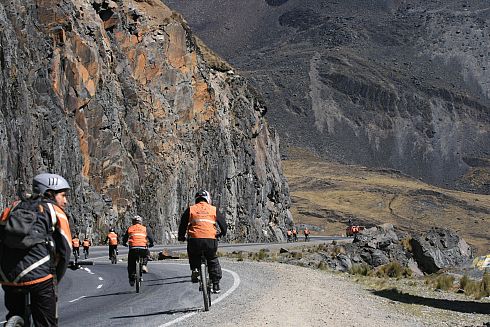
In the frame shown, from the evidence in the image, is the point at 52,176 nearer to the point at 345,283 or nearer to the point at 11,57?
the point at 345,283

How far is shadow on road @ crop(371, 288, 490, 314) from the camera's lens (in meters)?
17.9

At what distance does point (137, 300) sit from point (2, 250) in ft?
29.0

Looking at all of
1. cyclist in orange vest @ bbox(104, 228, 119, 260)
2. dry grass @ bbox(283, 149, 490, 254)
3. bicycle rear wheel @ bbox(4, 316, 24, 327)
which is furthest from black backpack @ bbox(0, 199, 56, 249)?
dry grass @ bbox(283, 149, 490, 254)

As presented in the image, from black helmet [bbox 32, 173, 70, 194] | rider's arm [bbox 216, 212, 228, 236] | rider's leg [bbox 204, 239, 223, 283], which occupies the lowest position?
rider's leg [bbox 204, 239, 223, 283]

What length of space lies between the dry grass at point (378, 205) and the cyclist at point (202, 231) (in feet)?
305

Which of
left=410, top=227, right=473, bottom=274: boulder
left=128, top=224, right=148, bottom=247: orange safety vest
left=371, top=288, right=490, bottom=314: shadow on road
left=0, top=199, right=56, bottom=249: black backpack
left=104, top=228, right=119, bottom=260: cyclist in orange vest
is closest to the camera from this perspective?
left=0, top=199, right=56, bottom=249: black backpack

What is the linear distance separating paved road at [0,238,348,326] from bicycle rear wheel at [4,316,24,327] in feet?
15.8

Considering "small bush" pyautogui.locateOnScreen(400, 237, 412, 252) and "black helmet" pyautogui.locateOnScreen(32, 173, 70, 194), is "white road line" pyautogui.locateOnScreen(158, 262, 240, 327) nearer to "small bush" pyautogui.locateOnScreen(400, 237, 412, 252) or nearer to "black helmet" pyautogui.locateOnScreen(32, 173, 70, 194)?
"black helmet" pyautogui.locateOnScreen(32, 173, 70, 194)

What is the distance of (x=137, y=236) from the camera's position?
16.2 meters

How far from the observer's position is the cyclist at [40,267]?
5816mm

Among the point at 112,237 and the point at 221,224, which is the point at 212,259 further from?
the point at 112,237

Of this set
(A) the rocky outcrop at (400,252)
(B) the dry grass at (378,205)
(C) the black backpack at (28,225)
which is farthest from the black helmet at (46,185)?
(B) the dry grass at (378,205)

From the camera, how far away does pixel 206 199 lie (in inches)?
467

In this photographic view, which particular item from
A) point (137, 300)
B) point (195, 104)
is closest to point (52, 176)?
point (137, 300)
